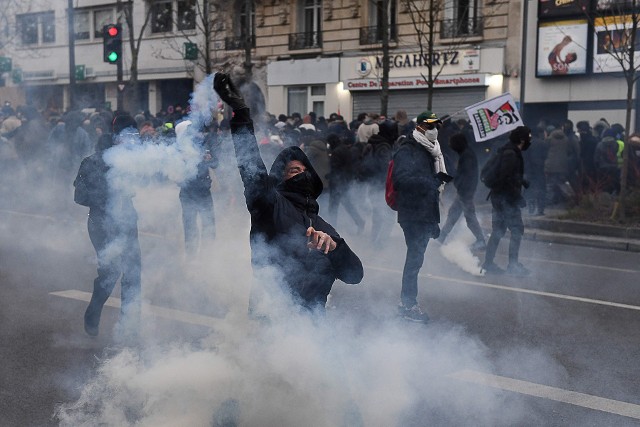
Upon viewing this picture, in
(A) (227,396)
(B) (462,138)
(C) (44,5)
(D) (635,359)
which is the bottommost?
(D) (635,359)

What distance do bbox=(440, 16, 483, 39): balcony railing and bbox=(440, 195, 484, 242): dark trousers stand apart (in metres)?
13.5

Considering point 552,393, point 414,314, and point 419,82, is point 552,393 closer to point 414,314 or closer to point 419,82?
point 414,314

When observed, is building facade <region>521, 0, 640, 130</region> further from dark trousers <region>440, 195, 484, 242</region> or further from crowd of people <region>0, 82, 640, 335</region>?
dark trousers <region>440, 195, 484, 242</region>

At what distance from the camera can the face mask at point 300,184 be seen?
4078mm

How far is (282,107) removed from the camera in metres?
28.0

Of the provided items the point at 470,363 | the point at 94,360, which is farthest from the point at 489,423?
the point at 94,360

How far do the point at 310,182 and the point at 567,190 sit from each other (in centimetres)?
1155

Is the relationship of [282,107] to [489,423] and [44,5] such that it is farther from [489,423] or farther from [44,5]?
[489,423]

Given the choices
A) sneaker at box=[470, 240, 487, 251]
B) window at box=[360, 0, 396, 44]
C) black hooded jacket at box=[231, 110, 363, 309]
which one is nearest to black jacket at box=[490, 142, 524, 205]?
sneaker at box=[470, 240, 487, 251]

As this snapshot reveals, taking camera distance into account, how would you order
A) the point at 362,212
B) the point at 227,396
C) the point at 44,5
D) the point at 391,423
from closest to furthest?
the point at 227,396 → the point at 391,423 → the point at 44,5 → the point at 362,212

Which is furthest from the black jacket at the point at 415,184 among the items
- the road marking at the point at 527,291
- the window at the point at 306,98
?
the window at the point at 306,98

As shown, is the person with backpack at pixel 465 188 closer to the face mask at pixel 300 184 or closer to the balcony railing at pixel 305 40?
the face mask at pixel 300 184

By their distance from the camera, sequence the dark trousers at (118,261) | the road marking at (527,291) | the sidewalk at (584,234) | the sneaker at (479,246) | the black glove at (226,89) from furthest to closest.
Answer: the sidewalk at (584,234), the sneaker at (479,246), the road marking at (527,291), the dark trousers at (118,261), the black glove at (226,89)

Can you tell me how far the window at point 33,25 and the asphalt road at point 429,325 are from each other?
2.53 m
